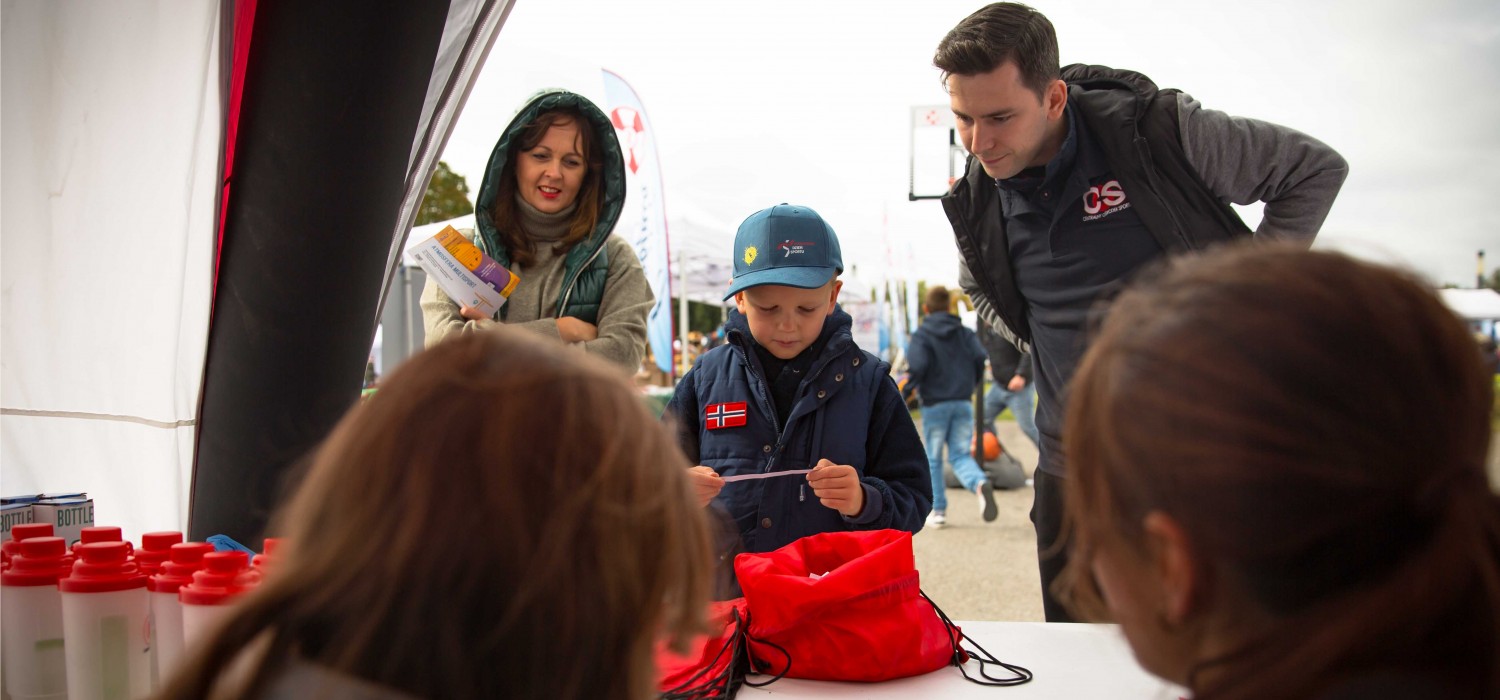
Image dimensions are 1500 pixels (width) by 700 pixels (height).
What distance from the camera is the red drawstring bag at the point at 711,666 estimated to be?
5.02 ft

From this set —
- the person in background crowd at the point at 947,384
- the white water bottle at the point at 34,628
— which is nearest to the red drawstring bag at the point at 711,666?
the white water bottle at the point at 34,628

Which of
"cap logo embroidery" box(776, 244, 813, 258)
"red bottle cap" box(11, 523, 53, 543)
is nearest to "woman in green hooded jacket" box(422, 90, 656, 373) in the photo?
"cap logo embroidery" box(776, 244, 813, 258)

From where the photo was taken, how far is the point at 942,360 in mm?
7539

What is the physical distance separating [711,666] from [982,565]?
4.47m

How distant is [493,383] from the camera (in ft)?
2.55

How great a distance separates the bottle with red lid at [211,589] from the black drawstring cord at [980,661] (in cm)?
101

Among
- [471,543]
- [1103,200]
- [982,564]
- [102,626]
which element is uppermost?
[1103,200]

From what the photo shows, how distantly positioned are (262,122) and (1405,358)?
206 cm

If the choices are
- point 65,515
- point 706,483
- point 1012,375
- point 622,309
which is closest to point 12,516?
point 65,515

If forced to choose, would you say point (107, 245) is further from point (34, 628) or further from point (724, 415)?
point (724, 415)

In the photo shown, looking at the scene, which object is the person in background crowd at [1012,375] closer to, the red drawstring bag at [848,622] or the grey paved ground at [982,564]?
the grey paved ground at [982,564]

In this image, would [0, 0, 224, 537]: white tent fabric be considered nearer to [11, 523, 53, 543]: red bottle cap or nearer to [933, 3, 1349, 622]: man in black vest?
[11, 523, 53, 543]: red bottle cap

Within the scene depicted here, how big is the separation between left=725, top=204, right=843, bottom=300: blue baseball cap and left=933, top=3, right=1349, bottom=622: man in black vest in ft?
1.32

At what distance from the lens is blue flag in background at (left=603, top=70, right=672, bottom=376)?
278 inches
